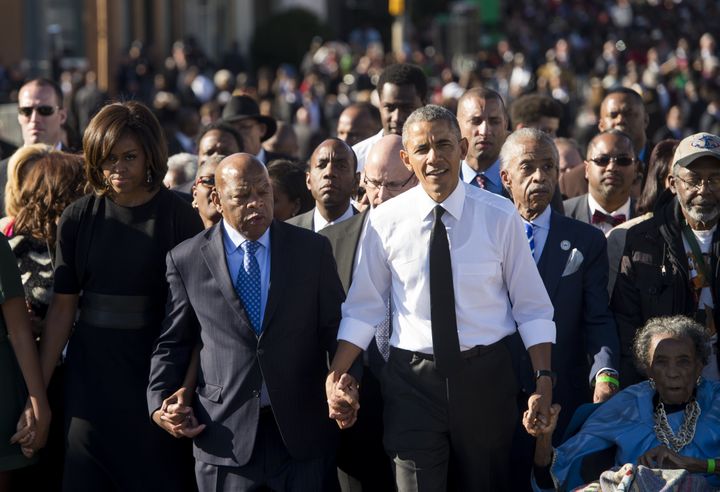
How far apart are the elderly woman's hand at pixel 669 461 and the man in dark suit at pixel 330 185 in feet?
7.31

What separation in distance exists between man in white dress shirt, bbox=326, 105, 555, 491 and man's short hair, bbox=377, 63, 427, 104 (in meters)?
3.26

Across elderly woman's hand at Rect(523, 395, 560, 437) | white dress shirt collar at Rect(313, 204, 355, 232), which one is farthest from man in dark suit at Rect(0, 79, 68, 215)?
elderly woman's hand at Rect(523, 395, 560, 437)

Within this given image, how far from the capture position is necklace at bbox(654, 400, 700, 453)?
19.3 feet

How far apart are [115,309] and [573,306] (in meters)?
2.24

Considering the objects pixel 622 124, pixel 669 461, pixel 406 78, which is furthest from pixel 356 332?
pixel 622 124

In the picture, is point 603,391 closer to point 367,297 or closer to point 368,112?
point 367,297

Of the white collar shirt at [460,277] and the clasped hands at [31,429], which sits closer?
the white collar shirt at [460,277]

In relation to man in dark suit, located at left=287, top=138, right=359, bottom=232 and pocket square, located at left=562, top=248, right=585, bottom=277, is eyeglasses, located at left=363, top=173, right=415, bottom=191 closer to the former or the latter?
man in dark suit, located at left=287, top=138, right=359, bottom=232

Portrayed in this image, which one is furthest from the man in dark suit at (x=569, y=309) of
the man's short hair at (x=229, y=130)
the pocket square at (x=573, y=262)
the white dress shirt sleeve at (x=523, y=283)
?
the man's short hair at (x=229, y=130)

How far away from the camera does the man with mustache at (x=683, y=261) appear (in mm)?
6410

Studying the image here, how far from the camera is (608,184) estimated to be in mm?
7824

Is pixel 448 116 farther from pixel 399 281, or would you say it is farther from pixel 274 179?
pixel 274 179

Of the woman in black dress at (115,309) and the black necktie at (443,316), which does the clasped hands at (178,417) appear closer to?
the woman in black dress at (115,309)

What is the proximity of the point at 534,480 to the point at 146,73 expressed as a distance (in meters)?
24.8
